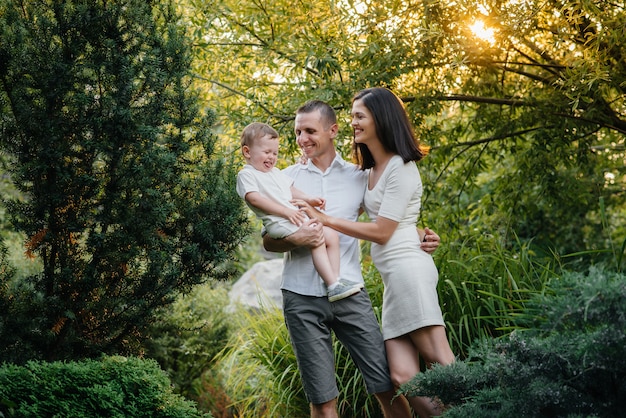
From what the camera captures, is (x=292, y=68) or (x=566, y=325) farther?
(x=292, y=68)

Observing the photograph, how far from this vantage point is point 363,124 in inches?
132

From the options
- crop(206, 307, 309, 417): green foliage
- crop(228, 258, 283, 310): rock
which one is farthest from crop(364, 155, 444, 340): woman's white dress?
crop(228, 258, 283, 310): rock

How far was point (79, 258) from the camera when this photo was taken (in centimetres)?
367

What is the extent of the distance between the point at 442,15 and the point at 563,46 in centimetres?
109

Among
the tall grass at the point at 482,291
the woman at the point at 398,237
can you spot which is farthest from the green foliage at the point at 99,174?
the tall grass at the point at 482,291

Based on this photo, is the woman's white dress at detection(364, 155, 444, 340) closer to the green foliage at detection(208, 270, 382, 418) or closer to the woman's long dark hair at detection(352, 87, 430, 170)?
the woman's long dark hair at detection(352, 87, 430, 170)

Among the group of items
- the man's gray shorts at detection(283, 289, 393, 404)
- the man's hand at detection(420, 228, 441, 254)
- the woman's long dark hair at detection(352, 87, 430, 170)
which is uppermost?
the woman's long dark hair at detection(352, 87, 430, 170)

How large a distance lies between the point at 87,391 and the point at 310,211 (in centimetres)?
130

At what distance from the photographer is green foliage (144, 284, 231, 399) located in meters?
6.10

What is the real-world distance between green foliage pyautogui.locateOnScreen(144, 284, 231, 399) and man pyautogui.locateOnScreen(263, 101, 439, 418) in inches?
109

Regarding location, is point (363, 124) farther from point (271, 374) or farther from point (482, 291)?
point (271, 374)

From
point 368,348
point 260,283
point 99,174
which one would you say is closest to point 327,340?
point 368,348

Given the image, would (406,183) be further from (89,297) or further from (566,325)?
(89,297)

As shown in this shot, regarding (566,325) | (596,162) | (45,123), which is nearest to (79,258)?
(45,123)
